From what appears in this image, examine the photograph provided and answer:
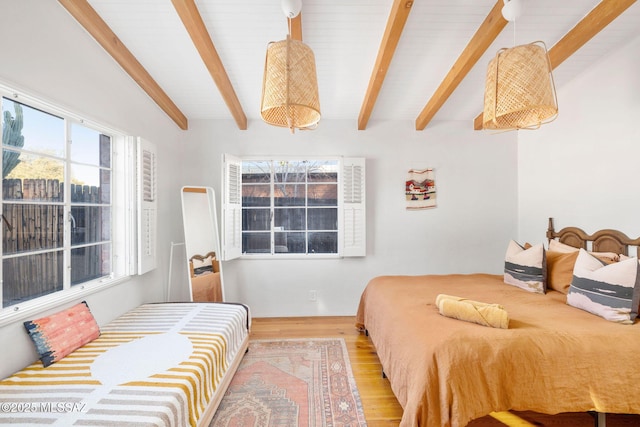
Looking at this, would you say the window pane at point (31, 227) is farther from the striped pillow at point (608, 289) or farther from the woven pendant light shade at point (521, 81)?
the striped pillow at point (608, 289)

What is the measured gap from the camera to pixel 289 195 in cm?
388

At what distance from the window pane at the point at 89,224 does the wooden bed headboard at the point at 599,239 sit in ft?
14.2

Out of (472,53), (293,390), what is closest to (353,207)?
(472,53)

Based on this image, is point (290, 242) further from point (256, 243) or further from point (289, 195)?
point (289, 195)

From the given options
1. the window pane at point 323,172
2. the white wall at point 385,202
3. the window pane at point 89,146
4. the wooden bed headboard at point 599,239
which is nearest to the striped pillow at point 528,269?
the wooden bed headboard at point 599,239

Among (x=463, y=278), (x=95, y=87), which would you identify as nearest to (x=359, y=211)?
(x=463, y=278)

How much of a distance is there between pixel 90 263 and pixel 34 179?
0.82 m

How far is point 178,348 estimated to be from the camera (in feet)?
6.20

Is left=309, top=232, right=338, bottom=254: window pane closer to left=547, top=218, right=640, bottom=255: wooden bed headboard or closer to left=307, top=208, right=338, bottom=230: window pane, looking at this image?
left=307, top=208, right=338, bottom=230: window pane

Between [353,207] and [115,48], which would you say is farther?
[353,207]

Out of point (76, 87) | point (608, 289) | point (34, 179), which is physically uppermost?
point (76, 87)

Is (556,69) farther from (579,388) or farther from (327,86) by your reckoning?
(579,388)

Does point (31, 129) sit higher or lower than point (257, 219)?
higher

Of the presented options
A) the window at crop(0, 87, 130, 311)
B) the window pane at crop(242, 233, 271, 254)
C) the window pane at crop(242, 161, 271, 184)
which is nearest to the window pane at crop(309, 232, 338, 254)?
the window pane at crop(242, 233, 271, 254)
